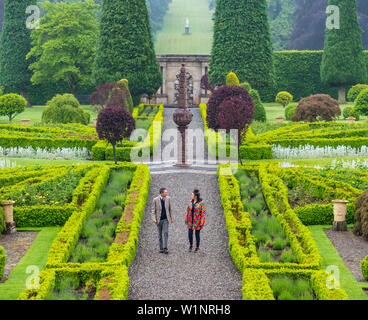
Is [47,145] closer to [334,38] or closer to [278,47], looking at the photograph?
[334,38]

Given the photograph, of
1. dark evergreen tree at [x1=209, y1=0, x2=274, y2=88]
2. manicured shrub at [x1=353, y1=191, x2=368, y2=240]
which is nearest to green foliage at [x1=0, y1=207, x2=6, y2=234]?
manicured shrub at [x1=353, y1=191, x2=368, y2=240]

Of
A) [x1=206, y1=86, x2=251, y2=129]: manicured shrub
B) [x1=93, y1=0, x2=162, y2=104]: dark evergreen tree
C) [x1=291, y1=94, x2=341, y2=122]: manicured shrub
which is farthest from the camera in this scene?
[x1=93, y1=0, x2=162, y2=104]: dark evergreen tree

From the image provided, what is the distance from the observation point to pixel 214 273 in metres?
13.8

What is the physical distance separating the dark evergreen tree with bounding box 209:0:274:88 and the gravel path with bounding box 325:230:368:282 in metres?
31.5

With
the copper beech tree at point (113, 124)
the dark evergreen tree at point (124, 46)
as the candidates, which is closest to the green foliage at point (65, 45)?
→ the dark evergreen tree at point (124, 46)

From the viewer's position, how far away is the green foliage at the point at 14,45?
5106 cm

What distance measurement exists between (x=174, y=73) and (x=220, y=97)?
25.7 m

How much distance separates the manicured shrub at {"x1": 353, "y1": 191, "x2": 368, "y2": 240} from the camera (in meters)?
16.1

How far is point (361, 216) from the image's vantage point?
16453 millimetres

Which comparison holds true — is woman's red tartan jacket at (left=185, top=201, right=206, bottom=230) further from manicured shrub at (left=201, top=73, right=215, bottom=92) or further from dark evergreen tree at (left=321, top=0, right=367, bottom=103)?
dark evergreen tree at (left=321, top=0, right=367, bottom=103)

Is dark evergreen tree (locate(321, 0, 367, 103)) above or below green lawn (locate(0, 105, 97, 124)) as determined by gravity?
above

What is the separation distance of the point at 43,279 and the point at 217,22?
39.1 meters

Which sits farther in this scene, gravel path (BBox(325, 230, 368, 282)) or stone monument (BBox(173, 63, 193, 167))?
stone monument (BBox(173, 63, 193, 167))
